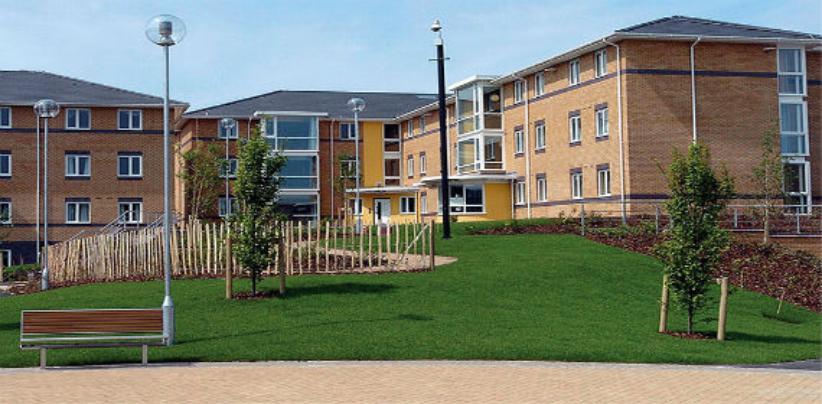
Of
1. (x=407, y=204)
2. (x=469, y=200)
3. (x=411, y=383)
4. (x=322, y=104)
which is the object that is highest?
(x=322, y=104)

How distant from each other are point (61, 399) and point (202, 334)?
5.83 m

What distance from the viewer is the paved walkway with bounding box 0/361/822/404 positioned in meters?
11.3

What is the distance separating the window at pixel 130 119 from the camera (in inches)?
2162

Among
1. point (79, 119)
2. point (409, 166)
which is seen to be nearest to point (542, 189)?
point (409, 166)

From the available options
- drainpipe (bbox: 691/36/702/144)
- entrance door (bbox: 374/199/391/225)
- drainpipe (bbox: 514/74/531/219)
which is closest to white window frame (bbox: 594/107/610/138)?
drainpipe (bbox: 691/36/702/144)

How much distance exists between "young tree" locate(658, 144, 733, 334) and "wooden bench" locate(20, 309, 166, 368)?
9.52 meters

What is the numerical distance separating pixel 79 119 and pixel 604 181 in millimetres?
30582

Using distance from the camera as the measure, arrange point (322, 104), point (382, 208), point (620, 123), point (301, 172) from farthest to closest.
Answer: point (322, 104), point (382, 208), point (301, 172), point (620, 123)

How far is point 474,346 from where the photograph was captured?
15641 mm

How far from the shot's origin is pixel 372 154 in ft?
218

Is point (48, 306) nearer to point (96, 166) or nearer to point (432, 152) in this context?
point (96, 166)

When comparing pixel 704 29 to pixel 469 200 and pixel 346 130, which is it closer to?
pixel 469 200

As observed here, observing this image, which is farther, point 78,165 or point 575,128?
point 78,165

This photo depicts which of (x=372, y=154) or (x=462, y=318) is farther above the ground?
(x=372, y=154)
